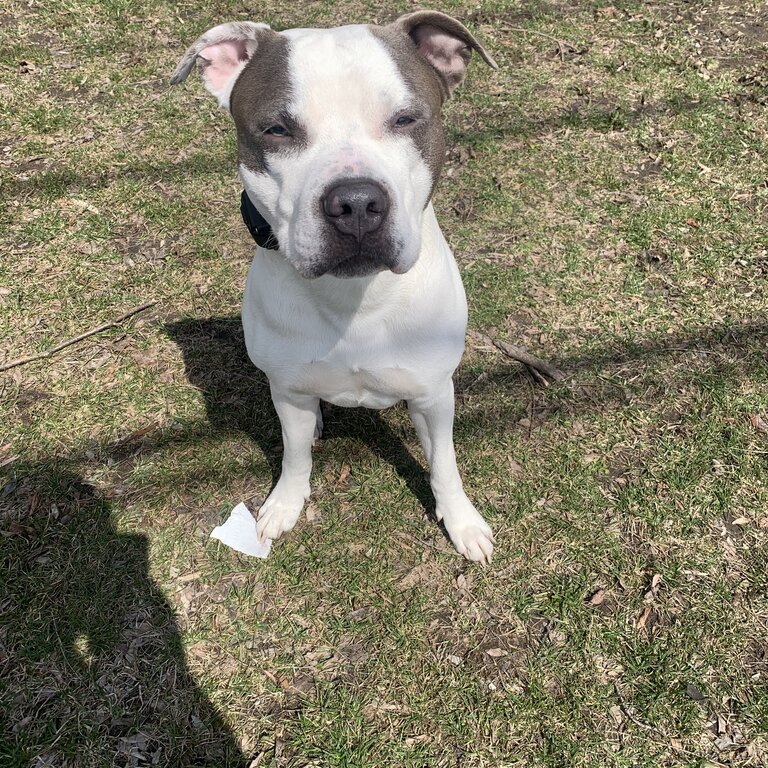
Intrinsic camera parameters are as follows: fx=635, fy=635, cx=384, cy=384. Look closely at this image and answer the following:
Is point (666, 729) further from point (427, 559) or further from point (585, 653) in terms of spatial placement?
point (427, 559)

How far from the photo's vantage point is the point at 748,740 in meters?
2.61

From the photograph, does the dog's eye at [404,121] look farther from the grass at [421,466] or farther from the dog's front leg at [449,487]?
the grass at [421,466]

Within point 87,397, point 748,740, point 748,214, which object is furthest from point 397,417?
point 748,214

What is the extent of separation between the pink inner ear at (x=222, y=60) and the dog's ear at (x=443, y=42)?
56 centimetres

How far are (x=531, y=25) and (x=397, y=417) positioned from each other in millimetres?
4549

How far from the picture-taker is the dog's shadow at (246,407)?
11.5 ft

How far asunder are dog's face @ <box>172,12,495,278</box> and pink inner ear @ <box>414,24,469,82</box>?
95mm

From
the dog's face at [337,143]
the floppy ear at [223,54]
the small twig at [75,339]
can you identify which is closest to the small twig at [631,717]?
the dog's face at [337,143]

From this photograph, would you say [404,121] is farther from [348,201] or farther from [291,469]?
[291,469]

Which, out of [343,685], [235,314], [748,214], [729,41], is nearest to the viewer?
[343,685]

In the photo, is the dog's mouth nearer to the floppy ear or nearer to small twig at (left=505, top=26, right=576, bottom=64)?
the floppy ear

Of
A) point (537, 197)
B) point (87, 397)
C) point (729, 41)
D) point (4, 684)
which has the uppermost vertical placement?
point (729, 41)

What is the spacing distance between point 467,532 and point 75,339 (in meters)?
2.72

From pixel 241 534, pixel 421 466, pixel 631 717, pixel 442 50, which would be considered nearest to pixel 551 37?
pixel 442 50
